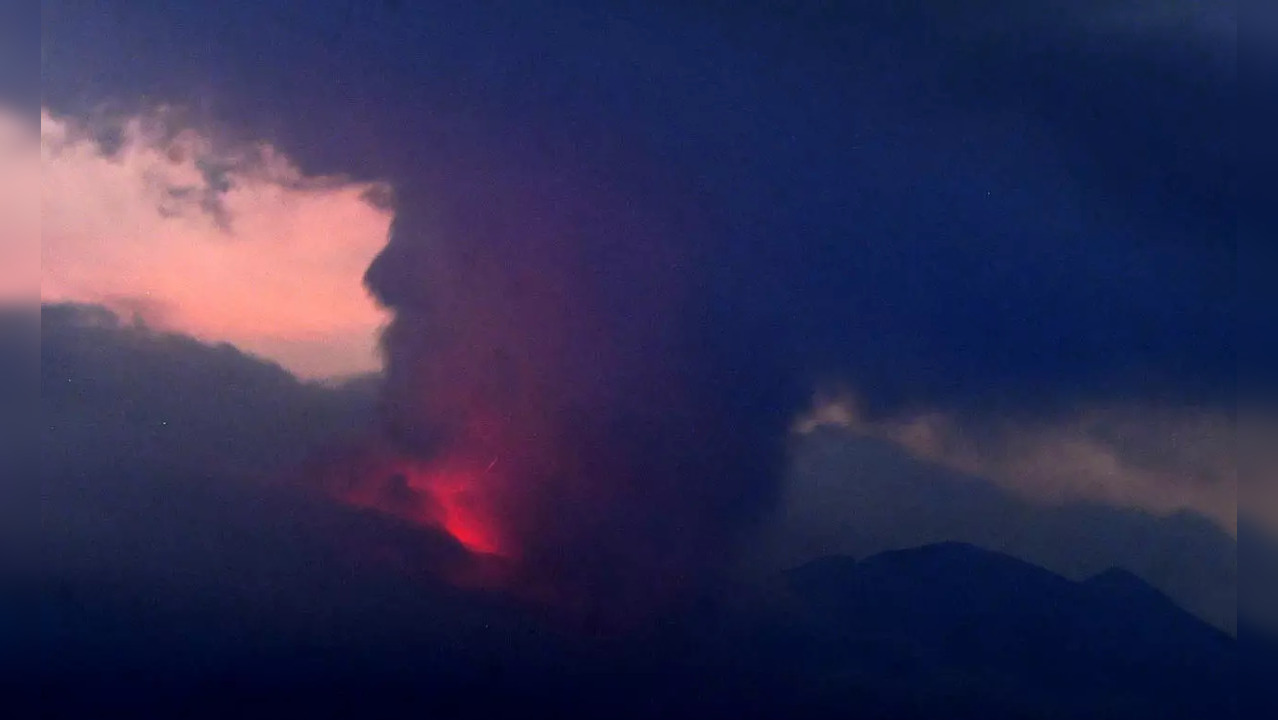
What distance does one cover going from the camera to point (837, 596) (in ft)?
15.1

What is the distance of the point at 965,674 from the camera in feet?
15.0

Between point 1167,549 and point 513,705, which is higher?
point 1167,549

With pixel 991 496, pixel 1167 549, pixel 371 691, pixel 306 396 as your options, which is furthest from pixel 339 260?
pixel 1167 549

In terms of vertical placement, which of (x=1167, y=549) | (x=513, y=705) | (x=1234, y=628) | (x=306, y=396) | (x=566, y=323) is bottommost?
(x=513, y=705)

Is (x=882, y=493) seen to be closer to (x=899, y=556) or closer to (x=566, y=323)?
(x=899, y=556)

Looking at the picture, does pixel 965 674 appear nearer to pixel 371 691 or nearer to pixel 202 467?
pixel 371 691

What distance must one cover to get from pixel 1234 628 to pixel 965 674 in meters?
1.13

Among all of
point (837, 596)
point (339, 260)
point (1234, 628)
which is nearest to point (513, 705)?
point (837, 596)

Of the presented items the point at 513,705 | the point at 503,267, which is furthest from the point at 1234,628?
the point at 503,267

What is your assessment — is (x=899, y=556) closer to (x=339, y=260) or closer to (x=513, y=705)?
(x=513, y=705)

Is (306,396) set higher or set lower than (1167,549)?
higher

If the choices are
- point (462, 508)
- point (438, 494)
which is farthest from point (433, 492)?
point (462, 508)

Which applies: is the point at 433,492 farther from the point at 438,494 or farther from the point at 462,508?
the point at 462,508

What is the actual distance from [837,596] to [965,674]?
0.62 meters
